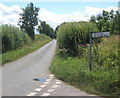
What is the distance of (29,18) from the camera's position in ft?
153

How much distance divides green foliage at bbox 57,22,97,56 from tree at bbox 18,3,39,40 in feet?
88.0

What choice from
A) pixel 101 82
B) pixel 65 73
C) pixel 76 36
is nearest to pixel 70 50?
pixel 76 36

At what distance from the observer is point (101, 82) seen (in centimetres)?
837

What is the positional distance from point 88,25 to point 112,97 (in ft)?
42.9

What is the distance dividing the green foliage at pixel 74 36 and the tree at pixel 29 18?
1056 inches

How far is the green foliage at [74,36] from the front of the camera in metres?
19.1

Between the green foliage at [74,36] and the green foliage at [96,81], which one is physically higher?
the green foliage at [74,36]

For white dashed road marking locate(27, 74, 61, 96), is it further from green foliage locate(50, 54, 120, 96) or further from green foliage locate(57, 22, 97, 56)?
green foliage locate(57, 22, 97, 56)

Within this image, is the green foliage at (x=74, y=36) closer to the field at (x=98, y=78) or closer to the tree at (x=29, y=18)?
the field at (x=98, y=78)

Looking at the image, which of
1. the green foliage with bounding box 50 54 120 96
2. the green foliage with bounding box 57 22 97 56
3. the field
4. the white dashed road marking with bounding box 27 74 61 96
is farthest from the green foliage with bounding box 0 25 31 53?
the green foliage with bounding box 50 54 120 96

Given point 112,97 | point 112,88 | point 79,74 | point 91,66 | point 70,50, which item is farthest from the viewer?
point 70,50

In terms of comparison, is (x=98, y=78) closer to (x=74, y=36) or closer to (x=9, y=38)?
(x=74, y=36)

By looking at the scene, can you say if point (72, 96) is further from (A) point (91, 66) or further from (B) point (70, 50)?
(B) point (70, 50)

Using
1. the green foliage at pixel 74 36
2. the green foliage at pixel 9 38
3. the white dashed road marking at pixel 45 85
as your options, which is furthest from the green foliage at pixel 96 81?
the green foliage at pixel 9 38
